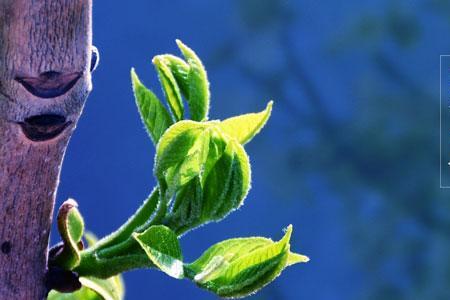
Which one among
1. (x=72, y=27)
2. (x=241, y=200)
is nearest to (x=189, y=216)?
(x=241, y=200)

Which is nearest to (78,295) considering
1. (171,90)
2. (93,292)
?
(93,292)

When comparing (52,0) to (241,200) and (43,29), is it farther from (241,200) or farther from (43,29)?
(241,200)

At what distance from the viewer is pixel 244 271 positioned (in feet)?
1.41

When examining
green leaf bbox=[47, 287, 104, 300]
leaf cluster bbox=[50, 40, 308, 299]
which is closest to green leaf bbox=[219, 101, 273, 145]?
leaf cluster bbox=[50, 40, 308, 299]

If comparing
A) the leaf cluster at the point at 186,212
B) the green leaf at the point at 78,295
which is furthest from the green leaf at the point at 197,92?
the green leaf at the point at 78,295

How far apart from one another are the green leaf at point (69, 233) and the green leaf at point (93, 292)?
1cm

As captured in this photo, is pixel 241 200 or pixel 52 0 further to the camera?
pixel 241 200

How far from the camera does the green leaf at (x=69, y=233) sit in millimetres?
451

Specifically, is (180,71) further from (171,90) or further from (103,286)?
(103,286)

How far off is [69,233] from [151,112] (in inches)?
3.1

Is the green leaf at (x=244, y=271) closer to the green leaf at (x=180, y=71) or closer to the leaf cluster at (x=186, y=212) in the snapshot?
the leaf cluster at (x=186, y=212)

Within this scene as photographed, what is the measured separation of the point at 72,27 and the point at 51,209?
0.30ft

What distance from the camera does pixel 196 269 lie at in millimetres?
450

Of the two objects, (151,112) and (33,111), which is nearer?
(33,111)
